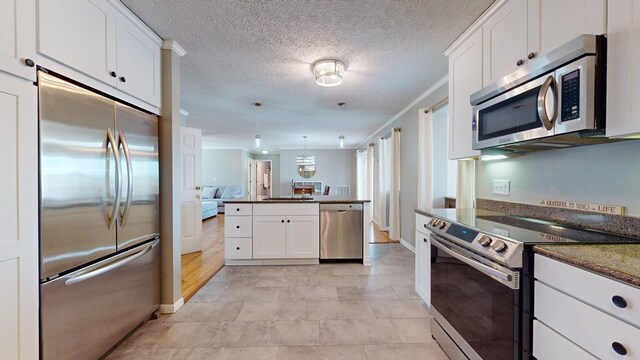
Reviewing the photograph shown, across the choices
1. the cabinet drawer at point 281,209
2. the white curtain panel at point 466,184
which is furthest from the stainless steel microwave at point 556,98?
the cabinet drawer at point 281,209

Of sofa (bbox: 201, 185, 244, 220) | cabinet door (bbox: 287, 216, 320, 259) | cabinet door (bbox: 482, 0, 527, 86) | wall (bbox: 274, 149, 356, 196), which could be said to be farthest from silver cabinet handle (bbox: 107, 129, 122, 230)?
wall (bbox: 274, 149, 356, 196)

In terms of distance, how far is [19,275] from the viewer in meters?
1.18

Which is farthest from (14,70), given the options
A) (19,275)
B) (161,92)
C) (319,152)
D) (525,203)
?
(319,152)

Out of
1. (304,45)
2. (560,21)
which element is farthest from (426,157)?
(560,21)

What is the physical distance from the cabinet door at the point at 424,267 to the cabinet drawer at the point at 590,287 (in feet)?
3.46

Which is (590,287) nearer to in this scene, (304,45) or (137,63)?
(304,45)

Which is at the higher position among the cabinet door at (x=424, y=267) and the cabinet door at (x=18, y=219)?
the cabinet door at (x=18, y=219)

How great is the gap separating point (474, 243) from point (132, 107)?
245 centimetres

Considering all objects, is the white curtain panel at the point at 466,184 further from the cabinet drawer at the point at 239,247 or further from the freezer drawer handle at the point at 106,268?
the freezer drawer handle at the point at 106,268

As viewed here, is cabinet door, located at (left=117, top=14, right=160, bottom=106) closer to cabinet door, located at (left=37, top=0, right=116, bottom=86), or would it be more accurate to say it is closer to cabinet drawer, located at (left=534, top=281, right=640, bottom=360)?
cabinet door, located at (left=37, top=0, right=116, bottom=86)

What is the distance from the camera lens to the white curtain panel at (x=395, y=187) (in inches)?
192

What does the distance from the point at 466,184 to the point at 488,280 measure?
1474mm

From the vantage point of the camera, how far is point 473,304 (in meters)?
1.46

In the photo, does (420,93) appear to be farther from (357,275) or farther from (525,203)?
(357,275)
